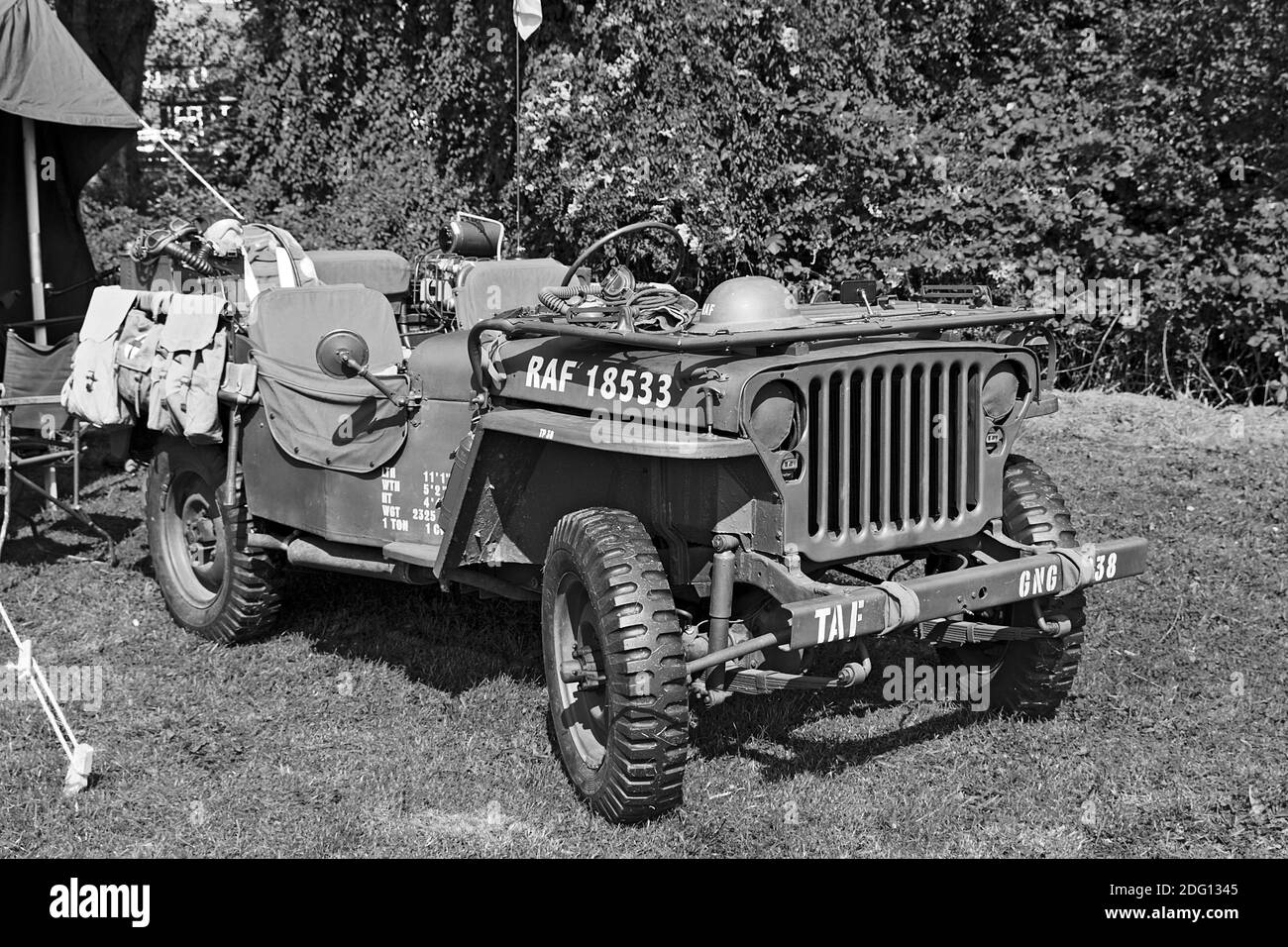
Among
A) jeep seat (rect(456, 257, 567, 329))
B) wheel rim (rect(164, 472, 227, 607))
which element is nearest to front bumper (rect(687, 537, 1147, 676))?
jeep seat (rect(456, 257, 567, 329))

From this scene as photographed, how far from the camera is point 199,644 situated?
21.9 ft

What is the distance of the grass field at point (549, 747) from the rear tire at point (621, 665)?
0.16m

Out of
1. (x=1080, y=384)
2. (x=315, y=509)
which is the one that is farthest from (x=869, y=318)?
(x=1080, y=384)

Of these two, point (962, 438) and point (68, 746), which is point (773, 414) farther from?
point (68, 746)

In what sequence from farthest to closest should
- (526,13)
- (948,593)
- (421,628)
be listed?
(526,13), (421,628), (948,593)

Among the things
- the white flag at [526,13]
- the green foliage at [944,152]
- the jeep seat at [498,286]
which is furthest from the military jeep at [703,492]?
the green foliage at [944,152]

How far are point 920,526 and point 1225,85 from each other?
24.4ft

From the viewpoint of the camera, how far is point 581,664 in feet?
15.6

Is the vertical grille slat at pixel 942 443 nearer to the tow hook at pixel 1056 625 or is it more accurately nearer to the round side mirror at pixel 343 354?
the tow hook at pixel 1056 625

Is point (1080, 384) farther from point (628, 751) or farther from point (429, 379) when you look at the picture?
point (628, 751)

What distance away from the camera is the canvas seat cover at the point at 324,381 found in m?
5.88

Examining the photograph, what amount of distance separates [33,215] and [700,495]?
722cm

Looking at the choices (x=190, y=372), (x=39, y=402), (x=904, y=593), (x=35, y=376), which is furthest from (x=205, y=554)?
(x=904, y=593)

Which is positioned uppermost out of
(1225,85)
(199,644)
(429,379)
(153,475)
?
(1225,85)
